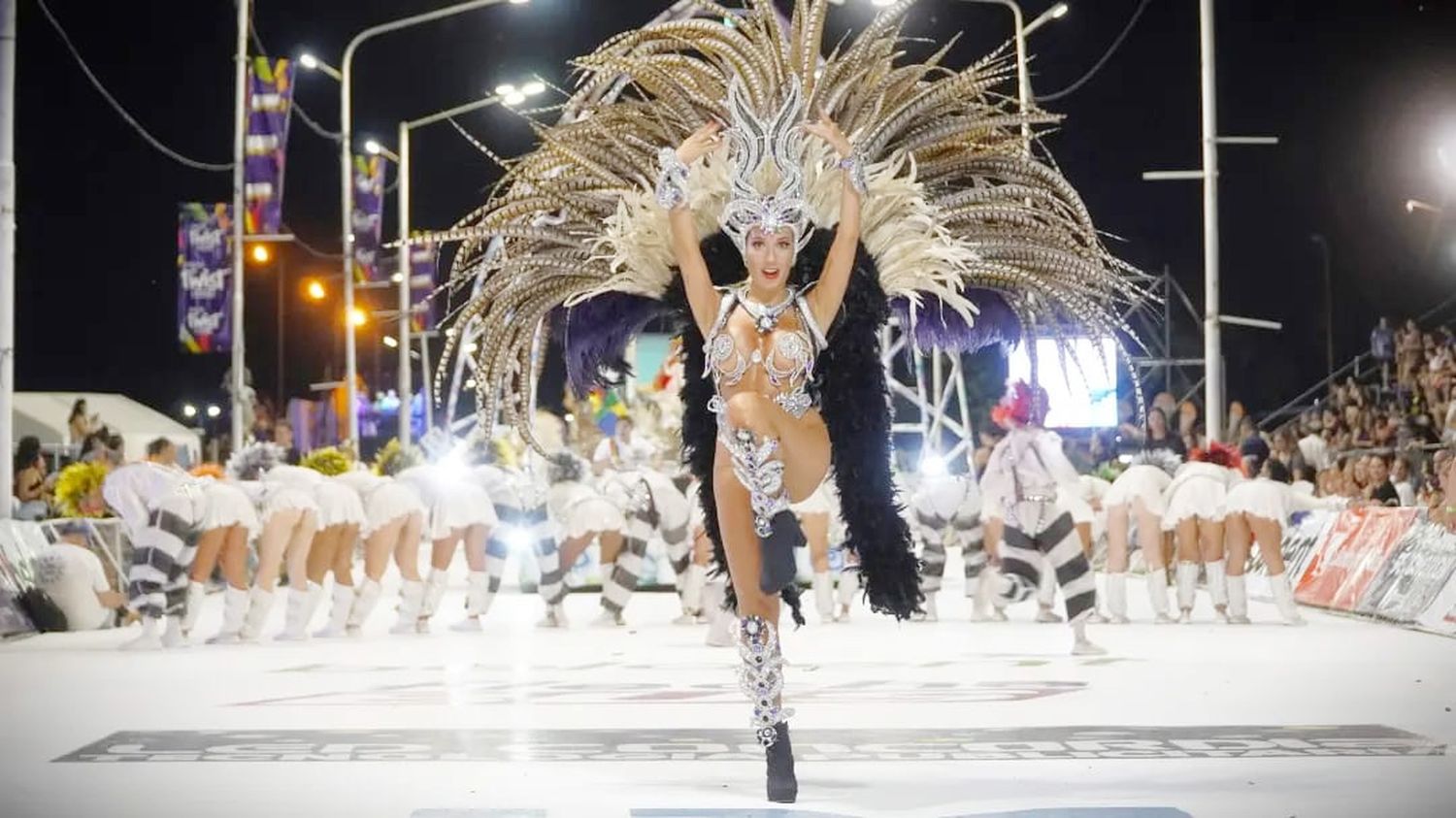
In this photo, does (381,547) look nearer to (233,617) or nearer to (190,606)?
(233,617)

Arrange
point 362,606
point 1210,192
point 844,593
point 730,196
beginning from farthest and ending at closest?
point 1210,192 < point 844,593 < point 362,606 < point 730,196

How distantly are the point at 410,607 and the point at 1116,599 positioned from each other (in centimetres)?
472

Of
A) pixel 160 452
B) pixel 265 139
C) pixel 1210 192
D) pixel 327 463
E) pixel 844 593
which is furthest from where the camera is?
pixel 265 139

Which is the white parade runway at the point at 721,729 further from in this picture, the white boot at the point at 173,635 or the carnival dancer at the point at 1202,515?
the carnival dancer at the point at 1202,515

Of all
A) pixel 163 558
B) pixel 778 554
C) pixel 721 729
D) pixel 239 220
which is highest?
pixel 239 220

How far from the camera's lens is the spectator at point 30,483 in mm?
13625

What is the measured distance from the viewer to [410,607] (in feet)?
40.7

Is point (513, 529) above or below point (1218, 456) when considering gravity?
below

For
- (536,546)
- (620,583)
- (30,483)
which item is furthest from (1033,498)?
(30,483)

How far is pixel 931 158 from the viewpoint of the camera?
22.4ft

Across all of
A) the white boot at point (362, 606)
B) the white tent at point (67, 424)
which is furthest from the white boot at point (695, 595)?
the white tent at point (67, 424)

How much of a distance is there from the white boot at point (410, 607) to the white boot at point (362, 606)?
215 mm

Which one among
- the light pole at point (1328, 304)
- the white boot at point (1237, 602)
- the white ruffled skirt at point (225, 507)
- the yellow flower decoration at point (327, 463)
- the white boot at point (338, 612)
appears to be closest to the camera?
the white ruffled skirt at point (225, 507)

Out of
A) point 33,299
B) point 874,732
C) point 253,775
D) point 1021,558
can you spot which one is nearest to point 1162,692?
point 874,732
